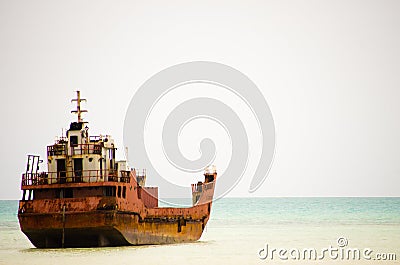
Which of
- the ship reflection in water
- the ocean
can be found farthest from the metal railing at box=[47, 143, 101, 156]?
the ocean

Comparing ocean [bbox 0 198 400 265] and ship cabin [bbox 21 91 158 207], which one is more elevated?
ship cabin [bbox 21 91 158 207]

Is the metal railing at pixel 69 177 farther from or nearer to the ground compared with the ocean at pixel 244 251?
farther from the ground

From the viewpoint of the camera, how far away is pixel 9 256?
4516 centimetres

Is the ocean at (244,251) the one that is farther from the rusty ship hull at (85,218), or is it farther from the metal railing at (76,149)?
the metal railing at (76,149)

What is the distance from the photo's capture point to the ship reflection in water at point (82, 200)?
44.8 meters

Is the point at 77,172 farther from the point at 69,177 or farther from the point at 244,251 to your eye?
the point at 244,251

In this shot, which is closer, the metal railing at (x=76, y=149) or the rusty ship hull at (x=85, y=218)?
the rusty ship hull at (x=85, y=218)

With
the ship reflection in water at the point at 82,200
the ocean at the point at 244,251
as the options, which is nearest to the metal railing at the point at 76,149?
the ship reflection in water at the point at 82,200

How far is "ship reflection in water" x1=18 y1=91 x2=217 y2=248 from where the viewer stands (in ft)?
147

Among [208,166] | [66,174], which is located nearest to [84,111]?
[66,174]

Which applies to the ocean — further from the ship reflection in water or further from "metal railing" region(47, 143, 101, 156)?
"metal railing" region(47, 143, 101, 156)

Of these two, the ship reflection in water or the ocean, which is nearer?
the ocean

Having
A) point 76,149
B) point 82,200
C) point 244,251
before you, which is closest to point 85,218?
point 82,200

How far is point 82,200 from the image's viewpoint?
44781mm
